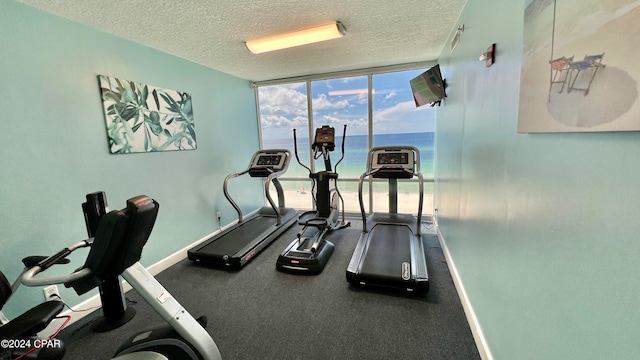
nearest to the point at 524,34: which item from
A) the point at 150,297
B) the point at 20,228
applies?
the point at 150,297

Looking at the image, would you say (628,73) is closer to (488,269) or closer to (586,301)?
(586,301)

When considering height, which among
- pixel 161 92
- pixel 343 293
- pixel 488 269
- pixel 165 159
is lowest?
pixel 343 293

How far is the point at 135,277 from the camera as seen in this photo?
4.47 feet

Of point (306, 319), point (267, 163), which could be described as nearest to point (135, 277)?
point (306, 319)

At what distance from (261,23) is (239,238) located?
2.78 metres

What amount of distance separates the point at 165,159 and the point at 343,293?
9.10ft

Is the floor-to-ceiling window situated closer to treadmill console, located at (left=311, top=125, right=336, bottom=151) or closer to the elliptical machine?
treadmill console, located at (left=311, top=125, right=336, bottom=151)

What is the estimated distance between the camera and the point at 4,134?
6.26ft

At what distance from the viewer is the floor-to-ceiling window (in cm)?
460

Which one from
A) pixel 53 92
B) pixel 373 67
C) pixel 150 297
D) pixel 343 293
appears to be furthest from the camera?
pixel 373 67

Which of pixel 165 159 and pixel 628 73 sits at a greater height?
pixel 628 73

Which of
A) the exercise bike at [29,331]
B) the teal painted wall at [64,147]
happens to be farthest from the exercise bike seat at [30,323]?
the teal painted wall at [64,147]

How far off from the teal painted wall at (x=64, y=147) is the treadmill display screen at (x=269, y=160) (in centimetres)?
117

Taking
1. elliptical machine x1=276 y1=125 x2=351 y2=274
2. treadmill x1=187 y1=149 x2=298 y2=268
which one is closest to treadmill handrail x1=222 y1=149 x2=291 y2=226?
treadmill x1=187 y1=149 x2=298 y2=268
